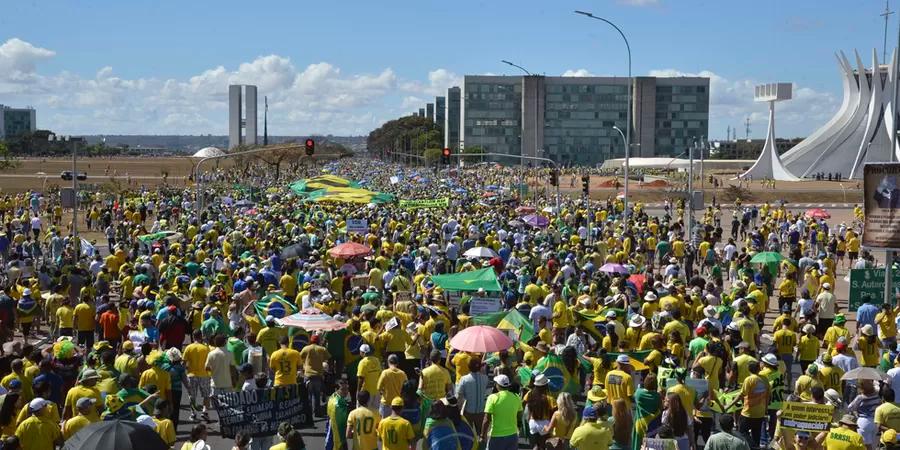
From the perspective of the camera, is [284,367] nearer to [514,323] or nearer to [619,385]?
[514,323]

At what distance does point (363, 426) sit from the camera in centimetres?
934

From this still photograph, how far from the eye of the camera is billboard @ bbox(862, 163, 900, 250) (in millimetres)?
16344

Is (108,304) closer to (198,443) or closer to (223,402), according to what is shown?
(223,402)

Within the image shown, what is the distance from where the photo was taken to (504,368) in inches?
412

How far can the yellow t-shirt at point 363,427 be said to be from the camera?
9.34m

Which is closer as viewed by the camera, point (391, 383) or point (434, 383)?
point (434, 383)

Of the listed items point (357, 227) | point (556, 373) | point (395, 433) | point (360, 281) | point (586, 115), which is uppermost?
point (586, 115)

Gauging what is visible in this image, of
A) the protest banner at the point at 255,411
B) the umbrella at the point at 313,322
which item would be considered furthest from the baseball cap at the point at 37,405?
the umbrella at the point at 313,322

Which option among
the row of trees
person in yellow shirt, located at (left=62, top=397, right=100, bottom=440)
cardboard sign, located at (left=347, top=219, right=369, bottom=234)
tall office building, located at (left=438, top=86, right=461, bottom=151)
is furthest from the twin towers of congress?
person in yellow shirt, located at (left=62, top=397, right=100, bottom=440)

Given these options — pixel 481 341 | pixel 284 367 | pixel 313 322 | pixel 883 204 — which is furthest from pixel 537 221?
pixel 284 367

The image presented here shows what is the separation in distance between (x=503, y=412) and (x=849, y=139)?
10228 cm

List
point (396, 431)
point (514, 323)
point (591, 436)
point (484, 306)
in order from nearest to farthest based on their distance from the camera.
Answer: point (591, 436) → point (396, 431) → point (514, 323) → point (484, 306)

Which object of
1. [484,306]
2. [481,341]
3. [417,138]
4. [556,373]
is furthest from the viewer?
[417,138]

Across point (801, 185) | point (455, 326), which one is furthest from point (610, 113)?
point (455, 326)
